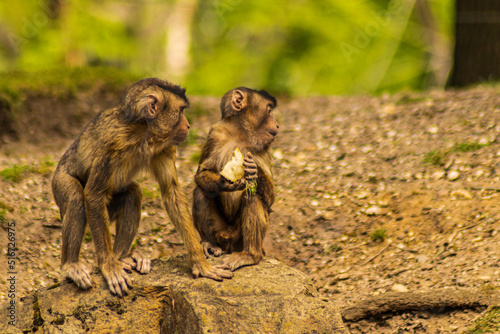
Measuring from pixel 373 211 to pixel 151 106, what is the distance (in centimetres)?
334

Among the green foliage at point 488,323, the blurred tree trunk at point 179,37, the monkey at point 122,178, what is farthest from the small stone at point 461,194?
the blurred tree trunk at point 179,37

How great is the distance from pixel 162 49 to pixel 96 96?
11480 millimetres

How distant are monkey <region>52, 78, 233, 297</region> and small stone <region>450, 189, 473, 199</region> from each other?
10.5 feet

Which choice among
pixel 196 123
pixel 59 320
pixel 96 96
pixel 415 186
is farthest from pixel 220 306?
pixel 96 96

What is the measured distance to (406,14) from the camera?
1886 centimetres

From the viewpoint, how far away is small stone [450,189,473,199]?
20.9 ft

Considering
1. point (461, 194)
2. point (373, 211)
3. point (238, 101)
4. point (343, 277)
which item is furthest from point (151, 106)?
point (461, 194)

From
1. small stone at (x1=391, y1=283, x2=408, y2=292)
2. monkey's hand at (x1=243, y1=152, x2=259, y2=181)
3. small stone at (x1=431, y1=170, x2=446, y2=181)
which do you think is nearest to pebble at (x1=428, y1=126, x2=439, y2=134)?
small stone at (x1=431, y1=170, x2=446, y2=181)

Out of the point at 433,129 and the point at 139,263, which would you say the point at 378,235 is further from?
the point at 139,263

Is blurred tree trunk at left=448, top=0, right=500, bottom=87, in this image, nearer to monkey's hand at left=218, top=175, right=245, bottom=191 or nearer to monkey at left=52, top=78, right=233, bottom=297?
monkey's hand at left=218, top=175, right=245, bottom=191

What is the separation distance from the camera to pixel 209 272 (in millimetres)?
4570

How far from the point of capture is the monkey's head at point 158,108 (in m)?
4.53

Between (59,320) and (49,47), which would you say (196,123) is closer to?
(59,320)

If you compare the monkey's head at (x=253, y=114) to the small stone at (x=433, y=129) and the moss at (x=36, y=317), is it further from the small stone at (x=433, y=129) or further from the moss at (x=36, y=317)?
the small stone at (x=433, y=129)
